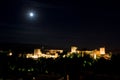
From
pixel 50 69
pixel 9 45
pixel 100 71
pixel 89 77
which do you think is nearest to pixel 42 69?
pixel 50 69

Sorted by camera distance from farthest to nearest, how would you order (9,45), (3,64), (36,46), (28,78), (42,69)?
(36,46), (9,45), (42,69), (3,64), (28,78)

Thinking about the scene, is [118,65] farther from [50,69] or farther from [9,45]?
[9,45]

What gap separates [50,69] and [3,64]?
446cm

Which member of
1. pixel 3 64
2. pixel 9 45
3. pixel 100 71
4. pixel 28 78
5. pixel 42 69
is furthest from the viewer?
pixel 9 45

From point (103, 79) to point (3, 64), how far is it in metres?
13.5

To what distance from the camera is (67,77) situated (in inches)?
476

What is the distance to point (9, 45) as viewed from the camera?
46125mm

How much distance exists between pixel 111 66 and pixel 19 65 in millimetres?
9768

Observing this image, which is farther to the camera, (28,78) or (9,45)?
(9,45)

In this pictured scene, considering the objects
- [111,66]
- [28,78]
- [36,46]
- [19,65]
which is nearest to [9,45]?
[36,46]

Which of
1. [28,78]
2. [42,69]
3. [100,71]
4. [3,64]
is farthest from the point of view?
[42,69]

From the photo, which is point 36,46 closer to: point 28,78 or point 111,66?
point 111,66

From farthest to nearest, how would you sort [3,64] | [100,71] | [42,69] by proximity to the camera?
[42,69] → [3,64] → [100,71]

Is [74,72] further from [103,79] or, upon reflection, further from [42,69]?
[42,69]
